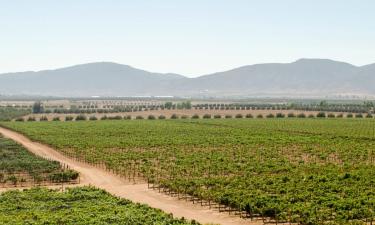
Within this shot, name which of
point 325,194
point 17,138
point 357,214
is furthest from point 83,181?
point 17,138

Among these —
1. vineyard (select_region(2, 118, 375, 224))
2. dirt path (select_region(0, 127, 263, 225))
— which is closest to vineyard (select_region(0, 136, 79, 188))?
dirt path (select_region(0, 127, 263, 225))

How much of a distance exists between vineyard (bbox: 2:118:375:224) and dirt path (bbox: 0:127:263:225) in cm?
115

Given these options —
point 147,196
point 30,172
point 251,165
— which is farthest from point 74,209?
point 251,165

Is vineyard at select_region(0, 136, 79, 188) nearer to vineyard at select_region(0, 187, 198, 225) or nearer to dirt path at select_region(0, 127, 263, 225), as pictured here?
dirt path at select_region(0, 127, 263, 225)

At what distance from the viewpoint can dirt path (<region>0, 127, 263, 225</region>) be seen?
3416 centimetres

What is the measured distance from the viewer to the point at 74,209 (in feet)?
113

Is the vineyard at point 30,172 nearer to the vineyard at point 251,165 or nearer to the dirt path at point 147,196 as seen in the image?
the dirt path at point 147,196

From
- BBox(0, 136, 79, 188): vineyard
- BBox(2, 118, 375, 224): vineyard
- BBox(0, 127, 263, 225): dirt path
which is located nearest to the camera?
BBox(0, 127, 263, 225): dirt path

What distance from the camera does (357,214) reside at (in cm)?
3231

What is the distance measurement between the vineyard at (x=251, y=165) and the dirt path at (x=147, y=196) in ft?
3.78

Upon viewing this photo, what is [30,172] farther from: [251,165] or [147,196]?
[251,165]

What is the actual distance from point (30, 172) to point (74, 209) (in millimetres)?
18554

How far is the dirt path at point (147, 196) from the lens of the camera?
1345 inches

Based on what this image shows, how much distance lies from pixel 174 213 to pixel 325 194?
11.0 metres
